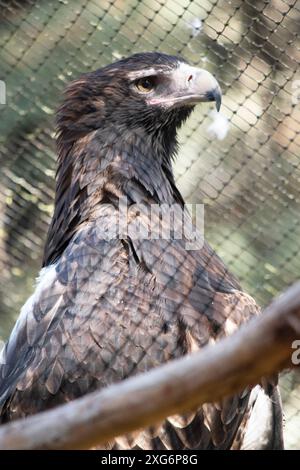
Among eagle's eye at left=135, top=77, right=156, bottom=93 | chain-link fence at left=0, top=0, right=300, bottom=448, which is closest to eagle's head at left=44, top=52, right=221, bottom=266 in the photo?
eagle's eye at left=135, top=77, right=156, bottom=93

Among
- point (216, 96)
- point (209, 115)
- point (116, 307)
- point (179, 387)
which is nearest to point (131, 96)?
point (216, 96)

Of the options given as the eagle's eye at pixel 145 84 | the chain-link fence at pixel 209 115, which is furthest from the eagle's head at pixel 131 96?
the chain-link fence at pixel 209 115

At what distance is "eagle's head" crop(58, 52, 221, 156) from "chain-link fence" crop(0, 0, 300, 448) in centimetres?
26

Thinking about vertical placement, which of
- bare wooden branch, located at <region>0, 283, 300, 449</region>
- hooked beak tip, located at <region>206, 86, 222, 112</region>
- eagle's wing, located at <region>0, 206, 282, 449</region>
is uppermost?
hooked beak tip, located at <region>206, 86, 222, 112</region>

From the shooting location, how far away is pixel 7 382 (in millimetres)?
3018

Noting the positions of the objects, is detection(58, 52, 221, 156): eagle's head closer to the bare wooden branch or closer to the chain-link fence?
the chain-link fence

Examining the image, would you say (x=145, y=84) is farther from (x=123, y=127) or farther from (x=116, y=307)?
(x=116, y=307)

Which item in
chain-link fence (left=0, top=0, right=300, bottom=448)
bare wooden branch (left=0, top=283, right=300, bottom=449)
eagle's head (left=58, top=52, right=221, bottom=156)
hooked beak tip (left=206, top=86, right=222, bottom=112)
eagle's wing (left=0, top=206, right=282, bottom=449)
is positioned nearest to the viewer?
bare wooden branch (left=0, top=283, right=300, bottom=449)

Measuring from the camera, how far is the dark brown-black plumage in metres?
2.81

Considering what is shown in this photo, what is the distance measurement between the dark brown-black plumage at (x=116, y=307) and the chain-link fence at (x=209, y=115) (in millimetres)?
536

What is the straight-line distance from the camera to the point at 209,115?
13.2ft

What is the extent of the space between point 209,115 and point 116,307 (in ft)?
4.69

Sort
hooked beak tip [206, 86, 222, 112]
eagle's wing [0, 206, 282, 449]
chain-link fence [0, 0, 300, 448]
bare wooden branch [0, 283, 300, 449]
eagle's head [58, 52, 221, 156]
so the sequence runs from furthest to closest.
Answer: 1. chain-link fence [0, 0, 300, 448]
2. eagle's head [58, 52, 221, 156]
3. hooked beak tip [206, 86, 222, 112]
4. eagle's wing [0, 206, 282, 449]
5. bare wooden branch [0, 283, 300, 449]
